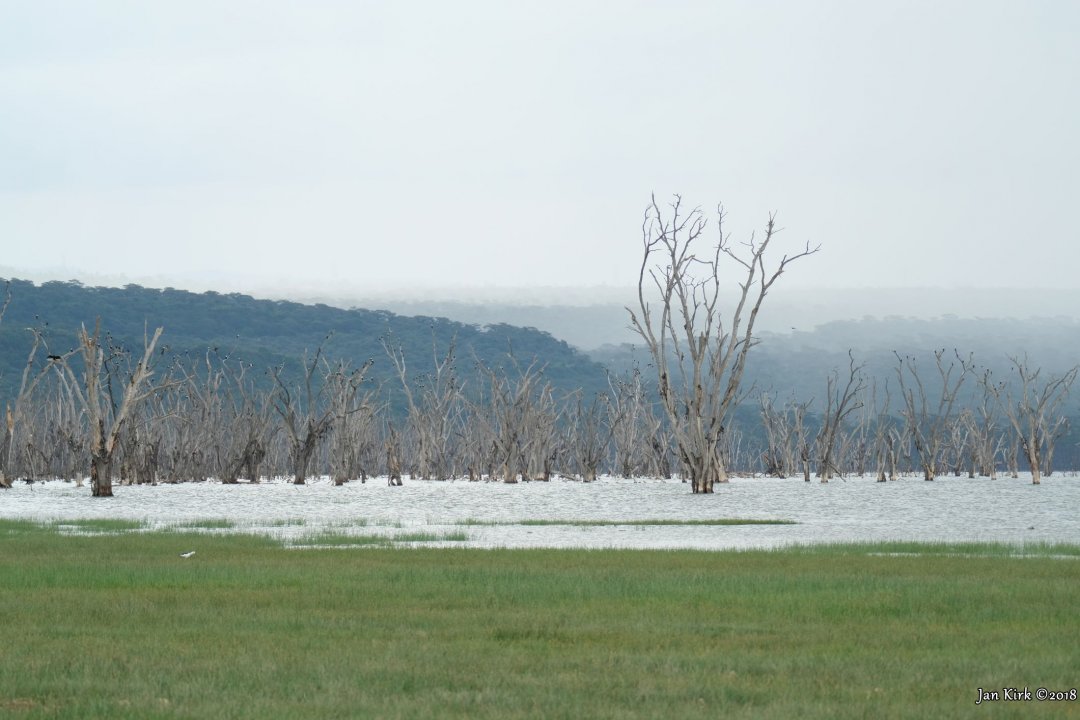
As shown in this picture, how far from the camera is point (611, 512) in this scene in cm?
3547

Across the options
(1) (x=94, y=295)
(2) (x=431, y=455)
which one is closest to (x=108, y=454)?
(2) (x=431, y=455)

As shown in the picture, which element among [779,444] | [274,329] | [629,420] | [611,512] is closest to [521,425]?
[629,420]

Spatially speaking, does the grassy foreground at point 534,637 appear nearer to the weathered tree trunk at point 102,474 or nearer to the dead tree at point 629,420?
the weathered tree trunk at point 102,474

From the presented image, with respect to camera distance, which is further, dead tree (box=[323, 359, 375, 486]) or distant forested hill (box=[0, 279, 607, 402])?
distant forested hill (box=[0, 279, 607, 402])

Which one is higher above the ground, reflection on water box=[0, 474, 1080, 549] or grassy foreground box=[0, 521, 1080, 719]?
grassy foreground box=[0, 521, 1080, 719]

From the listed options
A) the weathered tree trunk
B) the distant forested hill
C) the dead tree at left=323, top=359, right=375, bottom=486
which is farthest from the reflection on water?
the distant forested hill

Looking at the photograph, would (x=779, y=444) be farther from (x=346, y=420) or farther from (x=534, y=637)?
(x=534, y=637)

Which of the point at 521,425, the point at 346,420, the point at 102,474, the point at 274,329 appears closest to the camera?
the point at 102,474

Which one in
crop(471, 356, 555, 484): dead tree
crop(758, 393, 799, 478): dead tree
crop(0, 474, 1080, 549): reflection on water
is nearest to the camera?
crop(0, 474, 1080, 549): reflection on water

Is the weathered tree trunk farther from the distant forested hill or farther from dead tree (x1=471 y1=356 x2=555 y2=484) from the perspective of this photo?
the distant forested hill

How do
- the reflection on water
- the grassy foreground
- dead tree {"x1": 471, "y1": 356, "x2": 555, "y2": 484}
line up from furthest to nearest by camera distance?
dead tree {"x1": 471, "y1": 356, "x2": 555, "y2": 484}
the reflection on water
the grassy foreground

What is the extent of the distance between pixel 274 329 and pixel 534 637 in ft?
→ 501

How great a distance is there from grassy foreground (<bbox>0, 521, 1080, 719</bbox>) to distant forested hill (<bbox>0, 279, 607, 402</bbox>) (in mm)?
113144

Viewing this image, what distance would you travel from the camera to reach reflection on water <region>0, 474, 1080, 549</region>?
24.6m
